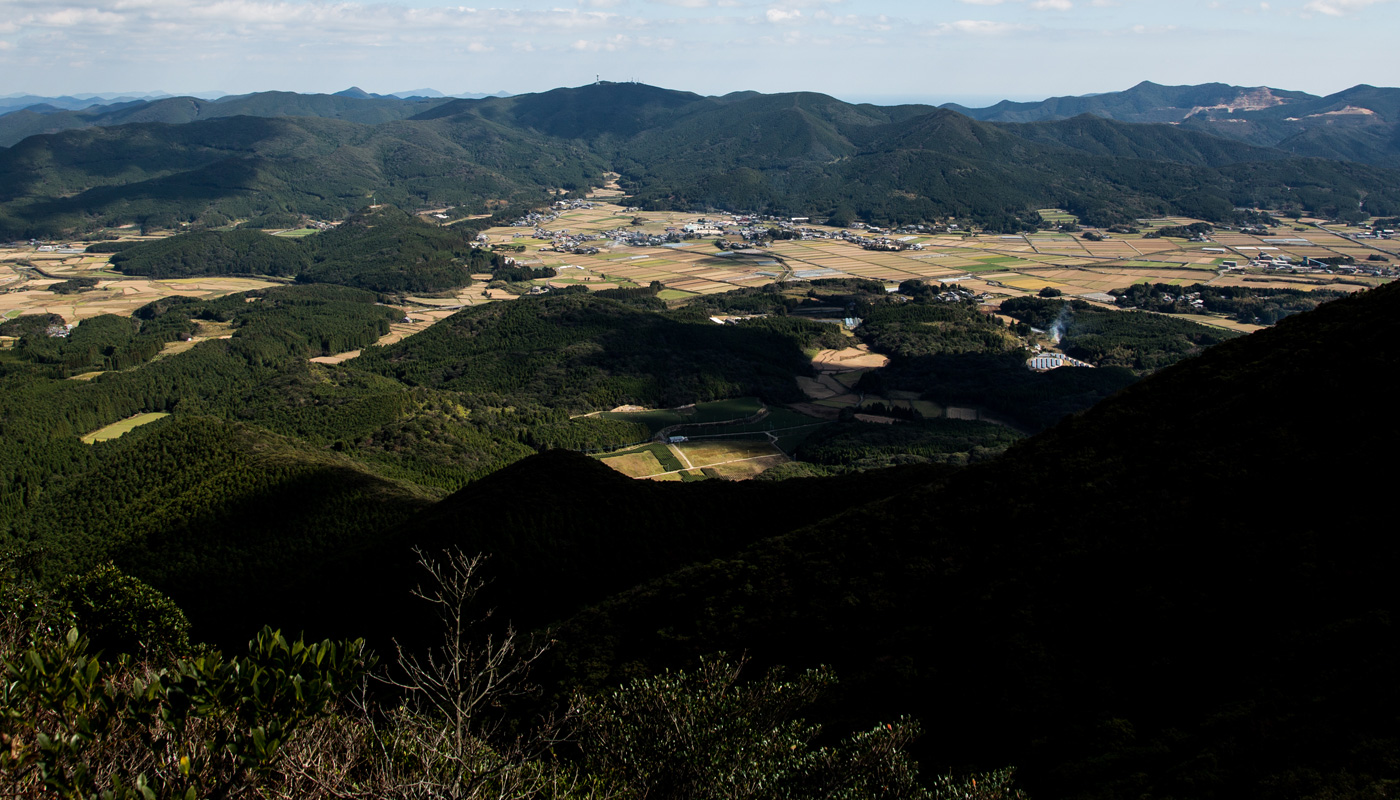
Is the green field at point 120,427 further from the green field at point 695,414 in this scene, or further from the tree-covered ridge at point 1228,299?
the tree-covered ridge at point 1228,299

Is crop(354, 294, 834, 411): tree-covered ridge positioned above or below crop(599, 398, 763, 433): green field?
above

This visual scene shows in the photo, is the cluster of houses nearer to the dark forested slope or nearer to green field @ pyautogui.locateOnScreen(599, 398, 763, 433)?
green field @ pyautogui.locateOnScreen(599, 398, 763, 433)

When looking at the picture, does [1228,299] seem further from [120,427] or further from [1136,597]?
[120,427]

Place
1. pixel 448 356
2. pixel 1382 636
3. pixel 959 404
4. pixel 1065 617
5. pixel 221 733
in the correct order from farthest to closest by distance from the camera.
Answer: pixel 448 356 < pixel 959 404 < pixel 1065 617 < pixel 1382 636 < pixel 221 733

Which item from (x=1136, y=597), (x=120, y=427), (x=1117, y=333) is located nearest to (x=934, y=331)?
(x=1117, y=333)

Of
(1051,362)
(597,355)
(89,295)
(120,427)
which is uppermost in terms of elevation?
(1051,362)

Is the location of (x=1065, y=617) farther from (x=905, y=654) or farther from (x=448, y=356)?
(x=448, y=356)

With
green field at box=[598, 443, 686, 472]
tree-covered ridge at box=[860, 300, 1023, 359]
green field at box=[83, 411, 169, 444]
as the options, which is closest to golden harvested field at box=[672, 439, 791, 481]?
green field at box=[598, 443, 686, 472]

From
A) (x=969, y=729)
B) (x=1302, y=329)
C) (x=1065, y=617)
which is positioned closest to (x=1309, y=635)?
(x=1065, y=617)
